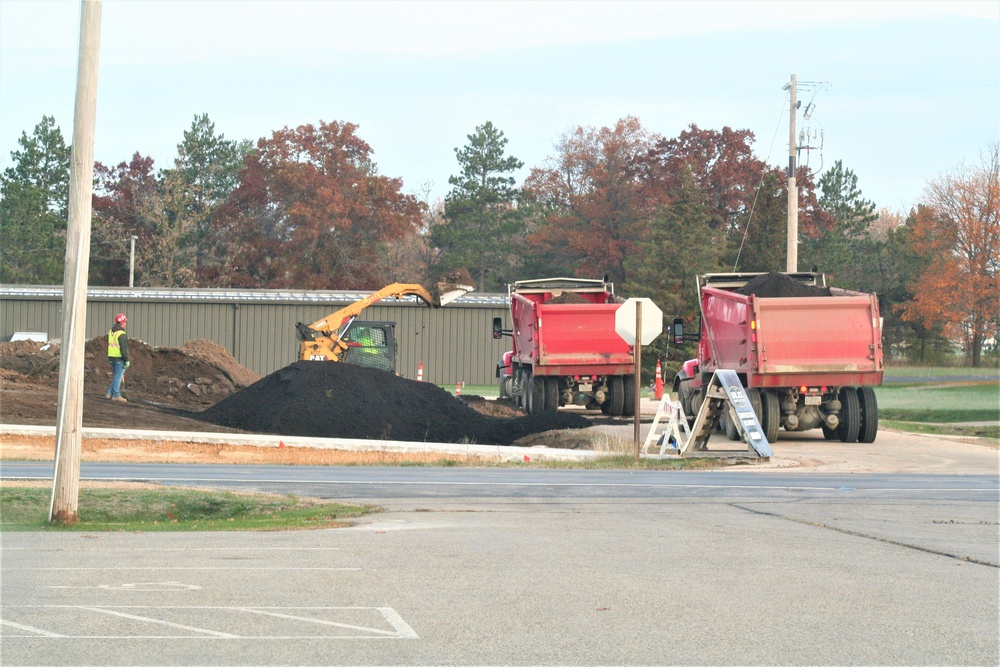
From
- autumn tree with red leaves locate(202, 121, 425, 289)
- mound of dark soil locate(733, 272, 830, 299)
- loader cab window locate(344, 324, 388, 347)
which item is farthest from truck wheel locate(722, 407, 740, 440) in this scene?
autumn tree with red leaves locate(202, 121, 425, 289)

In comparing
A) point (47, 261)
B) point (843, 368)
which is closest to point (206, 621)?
point (843, 368)

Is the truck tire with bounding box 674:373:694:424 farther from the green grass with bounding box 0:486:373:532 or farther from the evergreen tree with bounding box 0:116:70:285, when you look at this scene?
the evergreen tree with bounding box 0:116:70:285

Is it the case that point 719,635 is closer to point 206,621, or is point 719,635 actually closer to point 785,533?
point 206,621

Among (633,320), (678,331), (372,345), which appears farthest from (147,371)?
(633,320)

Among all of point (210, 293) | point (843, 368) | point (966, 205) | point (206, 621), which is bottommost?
point (206, 621)

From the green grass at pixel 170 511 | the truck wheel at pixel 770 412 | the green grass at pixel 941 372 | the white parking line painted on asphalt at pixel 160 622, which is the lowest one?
the white parking line painted on asphalt at pixel 160 622

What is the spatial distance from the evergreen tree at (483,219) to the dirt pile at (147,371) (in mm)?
41593

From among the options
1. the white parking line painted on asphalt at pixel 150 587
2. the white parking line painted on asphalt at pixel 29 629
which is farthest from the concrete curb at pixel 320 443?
the white parking line painted on asphalt at pixel 29 629

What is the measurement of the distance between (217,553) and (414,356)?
1614 inches

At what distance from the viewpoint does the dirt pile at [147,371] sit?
3116 centimetres

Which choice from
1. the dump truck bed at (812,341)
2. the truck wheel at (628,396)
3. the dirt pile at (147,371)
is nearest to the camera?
the dump truck bed at (812,341)

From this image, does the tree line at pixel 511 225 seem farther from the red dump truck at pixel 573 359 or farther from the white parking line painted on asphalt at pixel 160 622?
the white parking line painted on asphalt at pixel 160 622

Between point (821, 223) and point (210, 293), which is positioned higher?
point (821, 223)

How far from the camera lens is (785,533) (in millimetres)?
11094
